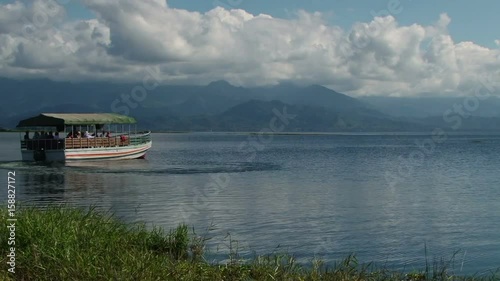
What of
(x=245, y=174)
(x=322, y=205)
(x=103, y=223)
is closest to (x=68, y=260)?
(x=103, y=223)

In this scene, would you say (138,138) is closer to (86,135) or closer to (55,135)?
(86,135)

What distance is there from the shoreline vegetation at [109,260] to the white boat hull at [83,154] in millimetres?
48183

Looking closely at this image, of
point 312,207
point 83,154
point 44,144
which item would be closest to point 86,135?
point 83,154

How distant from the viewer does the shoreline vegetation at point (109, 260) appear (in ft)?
39.2

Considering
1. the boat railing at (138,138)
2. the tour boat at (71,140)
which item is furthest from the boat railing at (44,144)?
the boat railing at (138,138)

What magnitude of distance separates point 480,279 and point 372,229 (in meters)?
9.38

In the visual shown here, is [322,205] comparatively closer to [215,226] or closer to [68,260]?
[215,226]

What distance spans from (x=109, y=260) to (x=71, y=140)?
54272mm

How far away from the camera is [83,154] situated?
65062 mm

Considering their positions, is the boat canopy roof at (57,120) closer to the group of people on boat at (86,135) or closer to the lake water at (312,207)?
the group of people on boat at (86,135)

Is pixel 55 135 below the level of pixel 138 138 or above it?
above

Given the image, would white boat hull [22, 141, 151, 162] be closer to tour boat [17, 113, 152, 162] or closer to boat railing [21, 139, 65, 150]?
tour boat [17, 113, 152, 162]

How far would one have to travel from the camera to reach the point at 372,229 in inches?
966

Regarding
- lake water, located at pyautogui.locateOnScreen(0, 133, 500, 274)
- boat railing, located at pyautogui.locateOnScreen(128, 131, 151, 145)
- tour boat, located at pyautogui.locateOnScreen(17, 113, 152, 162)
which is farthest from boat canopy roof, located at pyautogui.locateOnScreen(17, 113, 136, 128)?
boat railing, located at pyautogui.locateOnScreen(128, 131, 151, 145)
